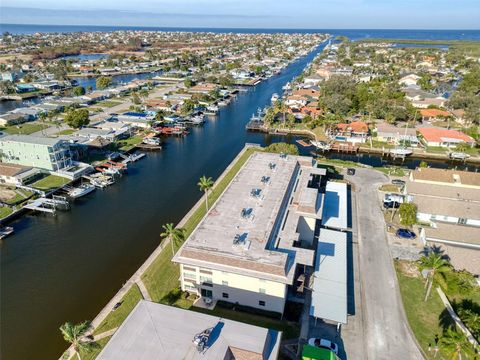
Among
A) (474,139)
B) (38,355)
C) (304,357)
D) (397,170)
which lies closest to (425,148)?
(474,139)

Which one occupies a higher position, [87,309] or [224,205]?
[224,205]

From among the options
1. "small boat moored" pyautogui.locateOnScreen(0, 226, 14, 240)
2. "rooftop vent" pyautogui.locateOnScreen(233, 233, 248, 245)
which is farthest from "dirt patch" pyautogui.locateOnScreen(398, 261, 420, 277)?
"small boat moored" pyautogui.locateOnScreen(0, 226, 14, 240)

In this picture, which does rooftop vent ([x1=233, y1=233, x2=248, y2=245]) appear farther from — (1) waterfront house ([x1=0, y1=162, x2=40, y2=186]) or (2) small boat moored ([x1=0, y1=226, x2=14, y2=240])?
(1) waterfront house ([x1=0, y1=162, x2=40, y2=186])

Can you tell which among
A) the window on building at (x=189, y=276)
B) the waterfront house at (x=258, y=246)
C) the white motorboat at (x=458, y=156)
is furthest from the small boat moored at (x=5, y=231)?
the white motorboat at (x=458, y=156)

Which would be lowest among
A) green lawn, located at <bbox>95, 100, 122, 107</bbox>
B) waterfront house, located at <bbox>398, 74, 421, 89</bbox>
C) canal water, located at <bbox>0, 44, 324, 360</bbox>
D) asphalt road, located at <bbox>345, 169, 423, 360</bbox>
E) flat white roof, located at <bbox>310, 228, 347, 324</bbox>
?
canal water, located at <bbox>0, 44, 324, 360</bbox>

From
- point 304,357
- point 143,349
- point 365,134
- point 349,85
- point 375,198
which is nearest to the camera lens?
point 143,349

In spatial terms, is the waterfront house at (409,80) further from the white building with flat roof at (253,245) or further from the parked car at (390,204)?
the white building with flat roof at (253,245)

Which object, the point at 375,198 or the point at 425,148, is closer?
the point at 375,198

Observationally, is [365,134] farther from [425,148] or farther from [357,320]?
[357,320]
